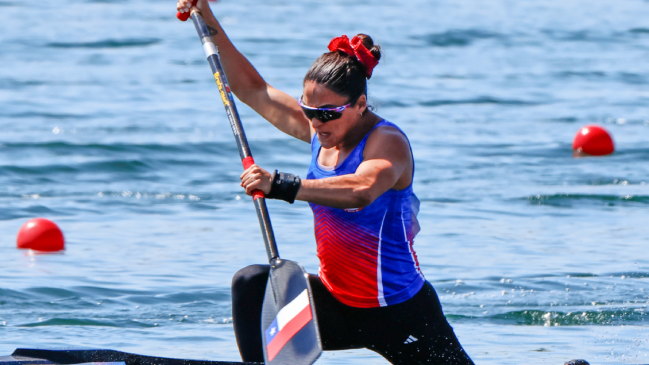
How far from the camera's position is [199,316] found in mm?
6496

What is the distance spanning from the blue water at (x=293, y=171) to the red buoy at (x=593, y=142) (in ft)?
0.80

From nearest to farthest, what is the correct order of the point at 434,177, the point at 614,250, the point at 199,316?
1. the point at 199,316
2. the point at 614,250
3. the point at 434,177

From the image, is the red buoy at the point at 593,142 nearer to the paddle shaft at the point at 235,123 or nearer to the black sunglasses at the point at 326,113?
the paddle shaft at the point at 235,123

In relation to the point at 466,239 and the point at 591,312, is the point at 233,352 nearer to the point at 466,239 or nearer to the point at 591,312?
the point at 591,312

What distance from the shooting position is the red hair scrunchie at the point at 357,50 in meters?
3.78

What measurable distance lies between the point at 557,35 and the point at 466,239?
17378 millimetres

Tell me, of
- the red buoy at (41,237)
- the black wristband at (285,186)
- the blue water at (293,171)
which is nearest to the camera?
the black wristband at (285,186)

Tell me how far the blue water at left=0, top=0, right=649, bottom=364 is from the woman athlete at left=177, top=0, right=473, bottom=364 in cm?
55

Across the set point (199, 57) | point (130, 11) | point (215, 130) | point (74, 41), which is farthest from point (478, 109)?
point (130, 11)

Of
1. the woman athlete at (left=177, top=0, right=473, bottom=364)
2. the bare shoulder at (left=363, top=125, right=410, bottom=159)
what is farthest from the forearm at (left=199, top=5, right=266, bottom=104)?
the bare shoulder at (left=363, top=125, right=410, bottom=159)

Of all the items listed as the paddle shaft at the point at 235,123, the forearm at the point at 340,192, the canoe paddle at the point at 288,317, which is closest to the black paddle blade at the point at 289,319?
the canoe paddle at the point at 288,317

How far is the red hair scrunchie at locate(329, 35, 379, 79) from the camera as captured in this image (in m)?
3.78

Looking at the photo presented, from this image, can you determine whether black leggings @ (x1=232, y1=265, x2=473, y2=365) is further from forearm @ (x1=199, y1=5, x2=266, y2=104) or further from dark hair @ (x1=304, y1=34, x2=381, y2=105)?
forearm @ (x1=199, y1=5, x2=266, y2=104)

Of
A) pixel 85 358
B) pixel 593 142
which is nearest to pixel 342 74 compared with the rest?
pixel 85 358
